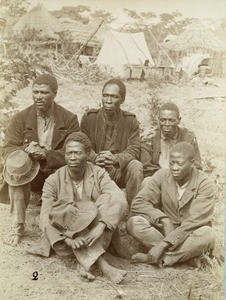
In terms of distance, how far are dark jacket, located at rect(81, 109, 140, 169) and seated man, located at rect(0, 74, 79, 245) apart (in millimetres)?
99

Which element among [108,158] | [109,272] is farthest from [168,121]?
[109,272]

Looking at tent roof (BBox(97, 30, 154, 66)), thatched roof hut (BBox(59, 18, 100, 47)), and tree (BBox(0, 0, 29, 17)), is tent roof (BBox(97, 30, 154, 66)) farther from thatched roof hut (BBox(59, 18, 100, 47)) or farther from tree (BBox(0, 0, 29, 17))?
tree (BBox(0, 0, 29, 17))

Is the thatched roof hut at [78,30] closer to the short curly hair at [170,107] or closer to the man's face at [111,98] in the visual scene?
the man's face at [111,98]

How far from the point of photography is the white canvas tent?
12.0 ft

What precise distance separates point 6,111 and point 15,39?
1.67 ft

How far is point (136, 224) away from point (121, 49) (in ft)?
4.11

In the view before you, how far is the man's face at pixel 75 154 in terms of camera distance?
3242 mm

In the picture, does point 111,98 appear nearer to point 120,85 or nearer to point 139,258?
point 120,85

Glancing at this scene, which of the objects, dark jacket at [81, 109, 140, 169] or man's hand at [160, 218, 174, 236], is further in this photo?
dark jacket at [81, 109, 140, 169]

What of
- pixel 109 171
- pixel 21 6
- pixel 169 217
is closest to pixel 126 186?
pixel 109 171

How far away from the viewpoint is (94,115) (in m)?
3.61

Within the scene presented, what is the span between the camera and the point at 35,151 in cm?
339

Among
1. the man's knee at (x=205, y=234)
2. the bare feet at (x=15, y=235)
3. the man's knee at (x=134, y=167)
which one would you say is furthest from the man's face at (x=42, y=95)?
the man's knee at (x=205, y=234)

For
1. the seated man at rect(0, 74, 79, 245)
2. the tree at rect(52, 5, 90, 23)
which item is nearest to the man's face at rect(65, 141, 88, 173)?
the seated man at rect(0, 74, 79, 245)
